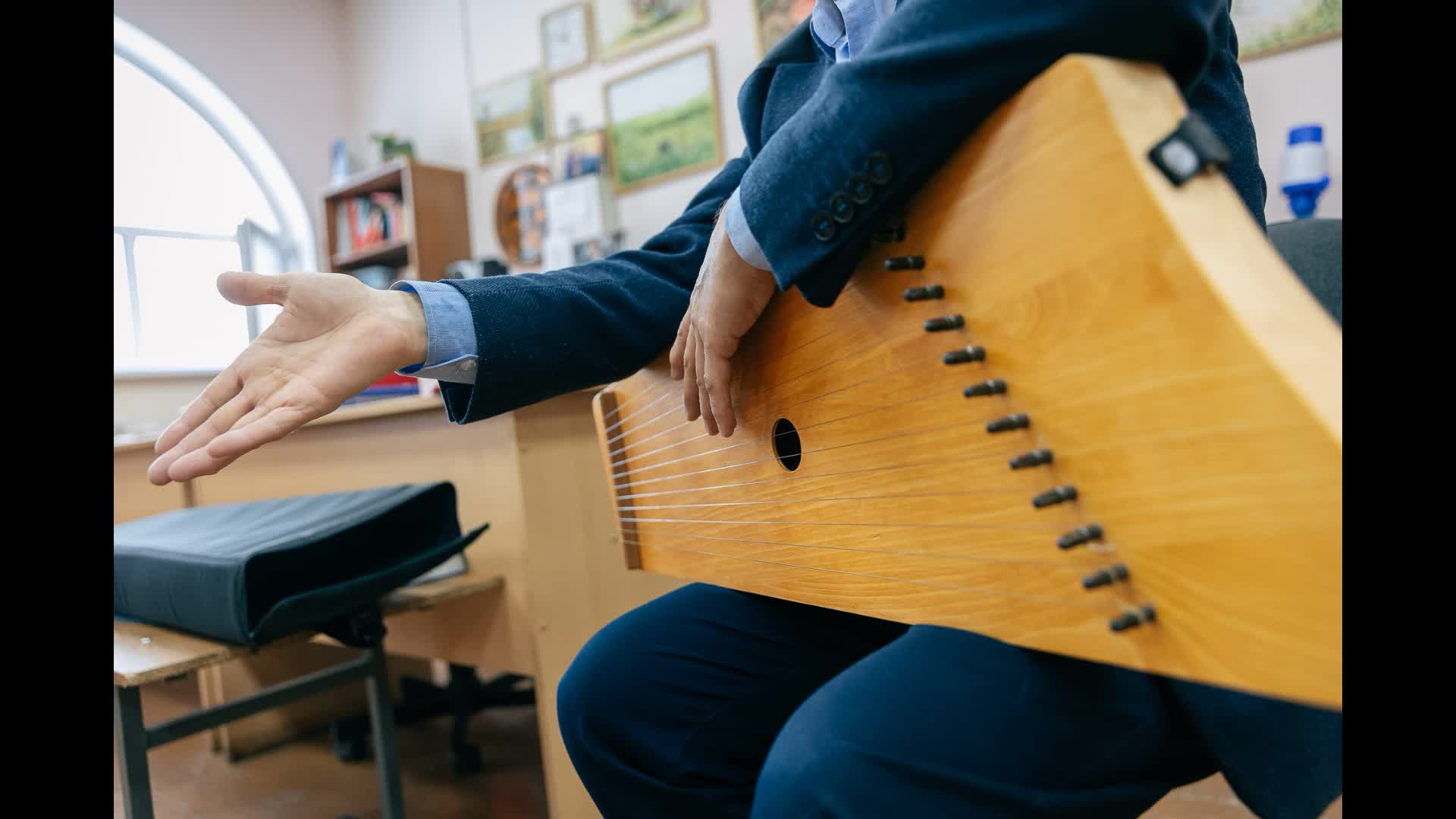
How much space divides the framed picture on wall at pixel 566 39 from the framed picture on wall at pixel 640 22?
0.07 meters

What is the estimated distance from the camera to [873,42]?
0.54 meters

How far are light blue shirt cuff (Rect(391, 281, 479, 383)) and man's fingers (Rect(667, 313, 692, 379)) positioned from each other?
0.19 m

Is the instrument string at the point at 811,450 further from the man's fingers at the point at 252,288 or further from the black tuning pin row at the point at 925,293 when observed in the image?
the man's fingers at the point at 252,288

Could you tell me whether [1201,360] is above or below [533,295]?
below

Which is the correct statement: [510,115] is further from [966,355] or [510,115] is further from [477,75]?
[966,355]

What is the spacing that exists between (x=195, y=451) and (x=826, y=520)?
48cm

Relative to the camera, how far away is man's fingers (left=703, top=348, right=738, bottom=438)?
0.76 m

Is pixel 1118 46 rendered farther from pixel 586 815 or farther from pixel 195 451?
pixel 586 815

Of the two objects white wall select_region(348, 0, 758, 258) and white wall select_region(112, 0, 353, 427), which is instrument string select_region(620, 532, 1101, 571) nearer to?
white wall select_region(348, 0, 758, 258)

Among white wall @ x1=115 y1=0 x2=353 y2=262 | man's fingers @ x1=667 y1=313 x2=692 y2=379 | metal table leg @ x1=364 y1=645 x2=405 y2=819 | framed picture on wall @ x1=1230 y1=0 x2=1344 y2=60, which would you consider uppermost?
white wall @ x1=115 y1=0 x2=353 y2=262

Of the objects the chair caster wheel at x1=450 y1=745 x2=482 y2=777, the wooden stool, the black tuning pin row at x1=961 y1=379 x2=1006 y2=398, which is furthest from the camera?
the chair caster wheel at x1=450 y1=745 x2=482 y2=777

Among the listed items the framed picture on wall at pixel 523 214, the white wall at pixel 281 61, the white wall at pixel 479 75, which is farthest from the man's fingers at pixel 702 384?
the white wall at pixel 281 61

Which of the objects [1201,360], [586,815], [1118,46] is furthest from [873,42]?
[586,815]

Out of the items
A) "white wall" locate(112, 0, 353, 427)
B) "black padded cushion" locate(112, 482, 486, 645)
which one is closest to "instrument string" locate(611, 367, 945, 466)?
"black padded cushion" locate(112, 482, 486, 645)
